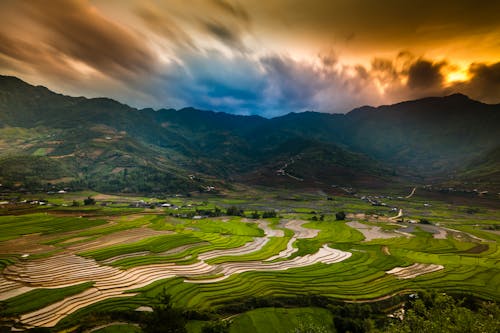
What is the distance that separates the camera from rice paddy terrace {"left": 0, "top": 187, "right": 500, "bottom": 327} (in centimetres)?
5250

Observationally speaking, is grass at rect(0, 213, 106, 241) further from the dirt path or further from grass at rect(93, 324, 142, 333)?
the dirt path

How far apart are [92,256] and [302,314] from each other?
60.0 m

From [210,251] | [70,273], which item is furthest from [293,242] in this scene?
[70,273]

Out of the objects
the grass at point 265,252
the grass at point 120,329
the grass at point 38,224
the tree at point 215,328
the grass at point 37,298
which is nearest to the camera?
the tree at point 215,328

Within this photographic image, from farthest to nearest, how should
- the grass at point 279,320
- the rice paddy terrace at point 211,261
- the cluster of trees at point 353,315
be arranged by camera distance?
the rice paddy terrace at point 211,261 < the grass at point 279,320 < the cluster of trees at point 353,315

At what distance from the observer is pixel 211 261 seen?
243 ft

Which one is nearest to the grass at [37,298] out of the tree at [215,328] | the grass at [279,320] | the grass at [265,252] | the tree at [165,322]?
the tree at [165,322]

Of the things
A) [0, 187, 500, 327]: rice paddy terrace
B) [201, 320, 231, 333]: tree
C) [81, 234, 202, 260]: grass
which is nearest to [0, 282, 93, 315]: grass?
[0, 187, 500, 327]: rice paddy terrace

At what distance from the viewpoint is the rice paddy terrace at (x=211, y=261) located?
172 ft

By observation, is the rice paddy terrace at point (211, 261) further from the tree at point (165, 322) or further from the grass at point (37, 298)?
the tree at point (165, 322)

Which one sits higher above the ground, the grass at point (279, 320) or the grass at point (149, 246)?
the grass at point (279, 320)

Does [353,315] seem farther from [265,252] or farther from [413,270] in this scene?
[265,252]

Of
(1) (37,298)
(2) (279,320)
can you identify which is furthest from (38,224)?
(2) (279,320)

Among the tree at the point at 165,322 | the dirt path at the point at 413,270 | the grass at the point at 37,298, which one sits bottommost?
the grass at the point at 37,298
